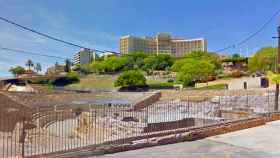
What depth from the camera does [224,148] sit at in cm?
1070

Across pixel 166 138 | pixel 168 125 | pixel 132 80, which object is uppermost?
pixel 132 80

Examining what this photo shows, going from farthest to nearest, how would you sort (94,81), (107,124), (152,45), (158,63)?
(158,63), (94,81), (152,45), (107,124)

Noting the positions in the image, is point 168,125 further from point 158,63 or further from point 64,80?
point 64,80

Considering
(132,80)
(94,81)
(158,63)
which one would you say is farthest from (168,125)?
(158,63)

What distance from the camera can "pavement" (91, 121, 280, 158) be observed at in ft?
31.9

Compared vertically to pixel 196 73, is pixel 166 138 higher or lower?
lower

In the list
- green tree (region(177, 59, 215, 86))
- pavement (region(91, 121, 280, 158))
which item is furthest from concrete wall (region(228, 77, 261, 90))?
pavement (region(91, 121, 280, 158))

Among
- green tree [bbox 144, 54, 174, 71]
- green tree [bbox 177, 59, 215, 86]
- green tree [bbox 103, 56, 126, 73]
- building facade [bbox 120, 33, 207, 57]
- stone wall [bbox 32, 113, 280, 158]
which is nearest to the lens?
stone wall [bbox 32, 113, 280, 158]

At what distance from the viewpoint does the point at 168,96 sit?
45312 mm

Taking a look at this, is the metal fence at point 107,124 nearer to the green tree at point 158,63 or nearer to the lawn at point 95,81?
the lawn at point 95,81

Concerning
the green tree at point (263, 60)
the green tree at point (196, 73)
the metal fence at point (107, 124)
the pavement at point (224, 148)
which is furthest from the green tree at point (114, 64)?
the pavement at point (224, 148)

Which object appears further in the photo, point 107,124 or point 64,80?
point 64,80

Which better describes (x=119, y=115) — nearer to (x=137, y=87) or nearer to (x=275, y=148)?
(x=275, y=148)

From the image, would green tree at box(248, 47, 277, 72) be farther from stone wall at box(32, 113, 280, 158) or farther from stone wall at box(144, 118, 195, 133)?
stone wall at box(32, 113, 280, 158)
